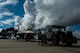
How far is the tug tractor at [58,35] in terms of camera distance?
24106 millimetres

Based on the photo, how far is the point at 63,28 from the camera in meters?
26.3

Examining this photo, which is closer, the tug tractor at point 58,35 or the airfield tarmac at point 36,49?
the airfield tarmac at point 36,49

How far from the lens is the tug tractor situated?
2411 cm

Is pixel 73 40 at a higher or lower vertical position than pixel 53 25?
lower

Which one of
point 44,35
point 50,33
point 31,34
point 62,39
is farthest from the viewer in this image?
point 31,34

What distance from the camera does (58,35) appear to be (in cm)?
2466

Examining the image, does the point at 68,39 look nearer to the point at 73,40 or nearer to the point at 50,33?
the point at 73,40

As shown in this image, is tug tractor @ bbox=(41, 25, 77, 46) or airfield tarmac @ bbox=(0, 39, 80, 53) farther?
tug tractor @ bbox=(41, 25, 77, 46)

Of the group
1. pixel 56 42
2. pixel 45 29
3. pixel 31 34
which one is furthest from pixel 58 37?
pixel 31 34

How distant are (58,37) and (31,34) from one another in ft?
81.6

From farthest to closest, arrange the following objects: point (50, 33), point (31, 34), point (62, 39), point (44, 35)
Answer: point (31, 34), point (44, 35), point (50, 33), point (62, 39)

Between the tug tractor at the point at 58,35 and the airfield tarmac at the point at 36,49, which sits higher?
the tug tractor at the point at 58,35

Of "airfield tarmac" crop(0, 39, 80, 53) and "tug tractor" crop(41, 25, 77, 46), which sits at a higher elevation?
"tug tractor" crop(41, 25, 77, 46)

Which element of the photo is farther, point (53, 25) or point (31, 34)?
point (31, 34)
